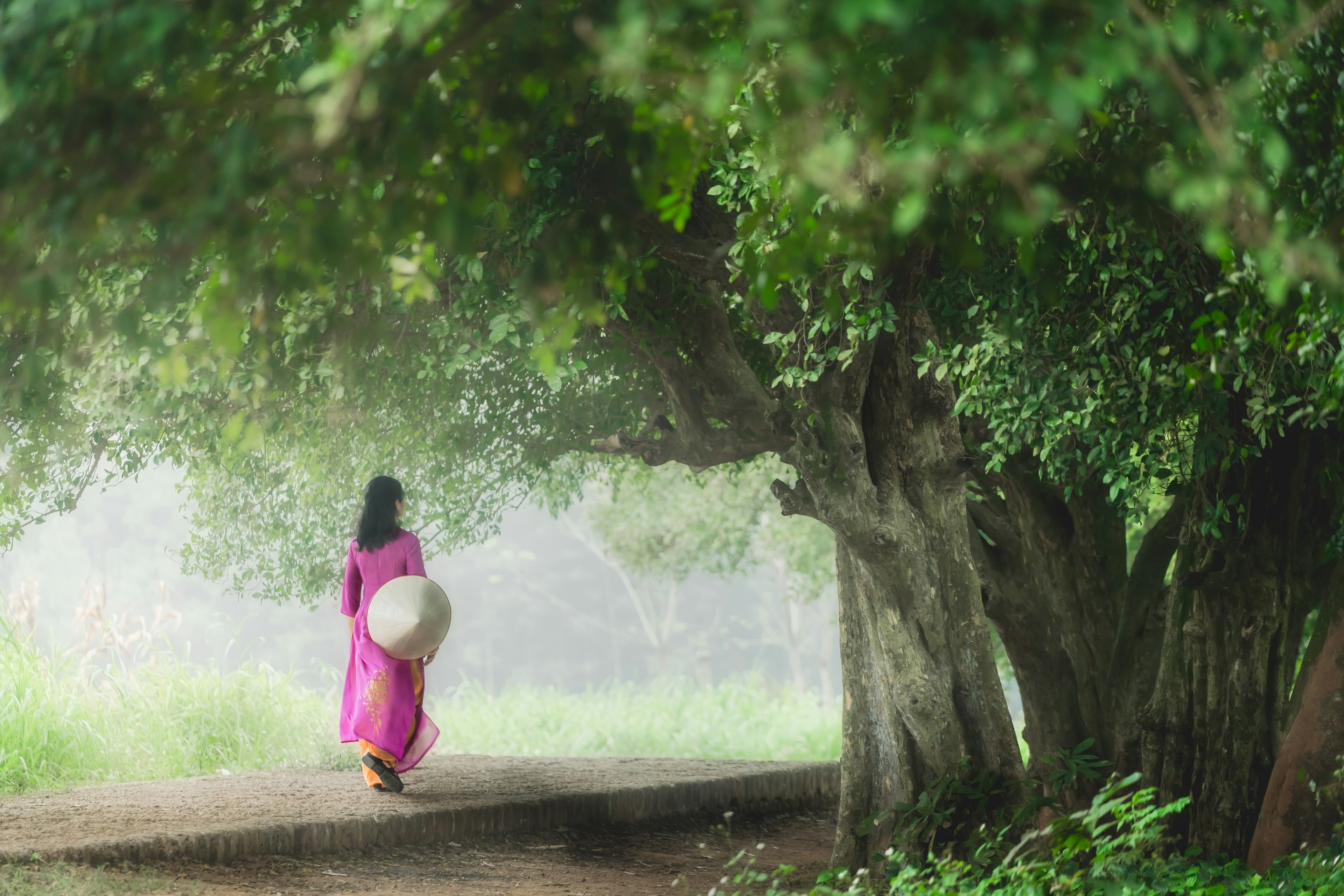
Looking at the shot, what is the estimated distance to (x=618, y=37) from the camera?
1.74m

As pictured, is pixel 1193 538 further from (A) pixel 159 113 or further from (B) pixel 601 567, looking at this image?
(B) pixel 601 567

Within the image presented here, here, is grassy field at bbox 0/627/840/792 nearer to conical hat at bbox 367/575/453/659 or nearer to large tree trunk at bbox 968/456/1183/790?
conical hat at bbox 367/575/453/659

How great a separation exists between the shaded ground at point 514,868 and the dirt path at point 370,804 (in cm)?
9

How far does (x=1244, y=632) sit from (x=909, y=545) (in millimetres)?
1760

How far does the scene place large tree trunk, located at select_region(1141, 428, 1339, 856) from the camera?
5.67m

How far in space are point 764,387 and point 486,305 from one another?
1781 millimetres

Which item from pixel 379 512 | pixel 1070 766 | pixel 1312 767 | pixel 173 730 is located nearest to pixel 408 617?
pixel 379 512

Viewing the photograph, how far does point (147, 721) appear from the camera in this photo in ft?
31.0

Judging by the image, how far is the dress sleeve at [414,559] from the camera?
704 cm

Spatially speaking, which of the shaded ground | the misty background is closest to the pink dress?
the shaded ground

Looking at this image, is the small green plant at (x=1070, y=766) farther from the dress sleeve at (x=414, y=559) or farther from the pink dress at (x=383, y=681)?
the dress sleeve at (x=414, y=559)

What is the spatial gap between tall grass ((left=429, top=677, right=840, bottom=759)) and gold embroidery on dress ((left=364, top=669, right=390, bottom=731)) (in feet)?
21.5

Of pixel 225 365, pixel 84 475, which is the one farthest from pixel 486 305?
pixel 84 475

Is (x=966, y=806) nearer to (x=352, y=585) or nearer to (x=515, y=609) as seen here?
→ (x=352, y=585)
